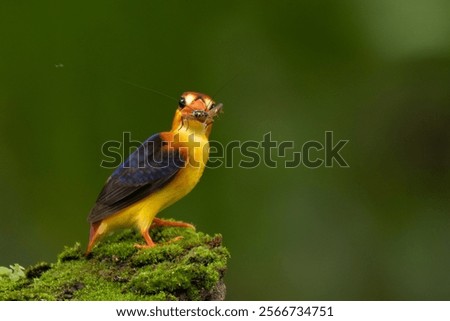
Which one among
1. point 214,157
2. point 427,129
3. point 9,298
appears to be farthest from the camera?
point 427,129

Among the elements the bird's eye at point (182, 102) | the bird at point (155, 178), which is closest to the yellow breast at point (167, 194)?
the bird at point (155, 178)

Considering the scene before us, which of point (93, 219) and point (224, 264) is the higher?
point (93, 219)

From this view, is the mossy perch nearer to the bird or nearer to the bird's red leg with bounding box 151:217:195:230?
the bird

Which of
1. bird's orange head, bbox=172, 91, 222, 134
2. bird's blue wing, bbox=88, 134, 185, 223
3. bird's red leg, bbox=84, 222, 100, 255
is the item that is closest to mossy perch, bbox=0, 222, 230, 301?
bird's red leg, bbox=84, 222, 100, 255

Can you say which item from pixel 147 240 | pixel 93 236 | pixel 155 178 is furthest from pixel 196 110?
pixel 93 236

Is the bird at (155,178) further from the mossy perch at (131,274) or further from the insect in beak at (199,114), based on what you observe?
the mossy perch at (131,274)

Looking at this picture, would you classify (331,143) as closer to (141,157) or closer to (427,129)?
(427,129)

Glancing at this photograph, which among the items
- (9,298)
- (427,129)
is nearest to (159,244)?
(9,298)

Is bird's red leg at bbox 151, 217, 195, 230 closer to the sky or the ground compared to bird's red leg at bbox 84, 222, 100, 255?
closer to the sky
